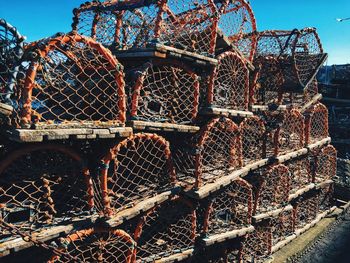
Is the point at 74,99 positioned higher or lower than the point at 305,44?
lower

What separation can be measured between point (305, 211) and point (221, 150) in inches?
117

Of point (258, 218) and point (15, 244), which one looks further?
point (258, 218)

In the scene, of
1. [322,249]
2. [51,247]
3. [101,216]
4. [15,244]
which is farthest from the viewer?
[322,249]

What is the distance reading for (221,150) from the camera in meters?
4.05

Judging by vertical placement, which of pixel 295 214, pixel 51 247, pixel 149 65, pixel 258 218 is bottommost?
pixel 295 214

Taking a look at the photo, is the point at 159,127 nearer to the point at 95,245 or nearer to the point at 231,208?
the point at 95,245

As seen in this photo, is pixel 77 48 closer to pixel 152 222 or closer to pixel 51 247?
pixel 51 247

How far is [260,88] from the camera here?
4871 mm

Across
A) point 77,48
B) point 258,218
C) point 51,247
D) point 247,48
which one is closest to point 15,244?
point 51,247

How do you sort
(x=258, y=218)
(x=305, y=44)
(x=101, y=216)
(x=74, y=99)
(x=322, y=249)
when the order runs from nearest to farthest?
(x=101, y=216), (x=74, y=99), (x=258, y=218), (x=305, y=44), (x=322, y=249)

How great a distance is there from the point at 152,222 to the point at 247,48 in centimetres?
285

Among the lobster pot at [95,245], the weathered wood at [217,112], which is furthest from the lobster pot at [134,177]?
the weathered wood at [217,112]

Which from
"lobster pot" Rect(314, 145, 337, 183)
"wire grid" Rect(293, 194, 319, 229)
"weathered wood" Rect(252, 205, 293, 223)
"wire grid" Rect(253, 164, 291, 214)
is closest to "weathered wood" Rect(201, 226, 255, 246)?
"weathered wood" Rect(252, 205, 293, 223)

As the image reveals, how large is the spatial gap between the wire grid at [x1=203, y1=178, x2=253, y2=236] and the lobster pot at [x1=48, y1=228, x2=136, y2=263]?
41.6 inches
